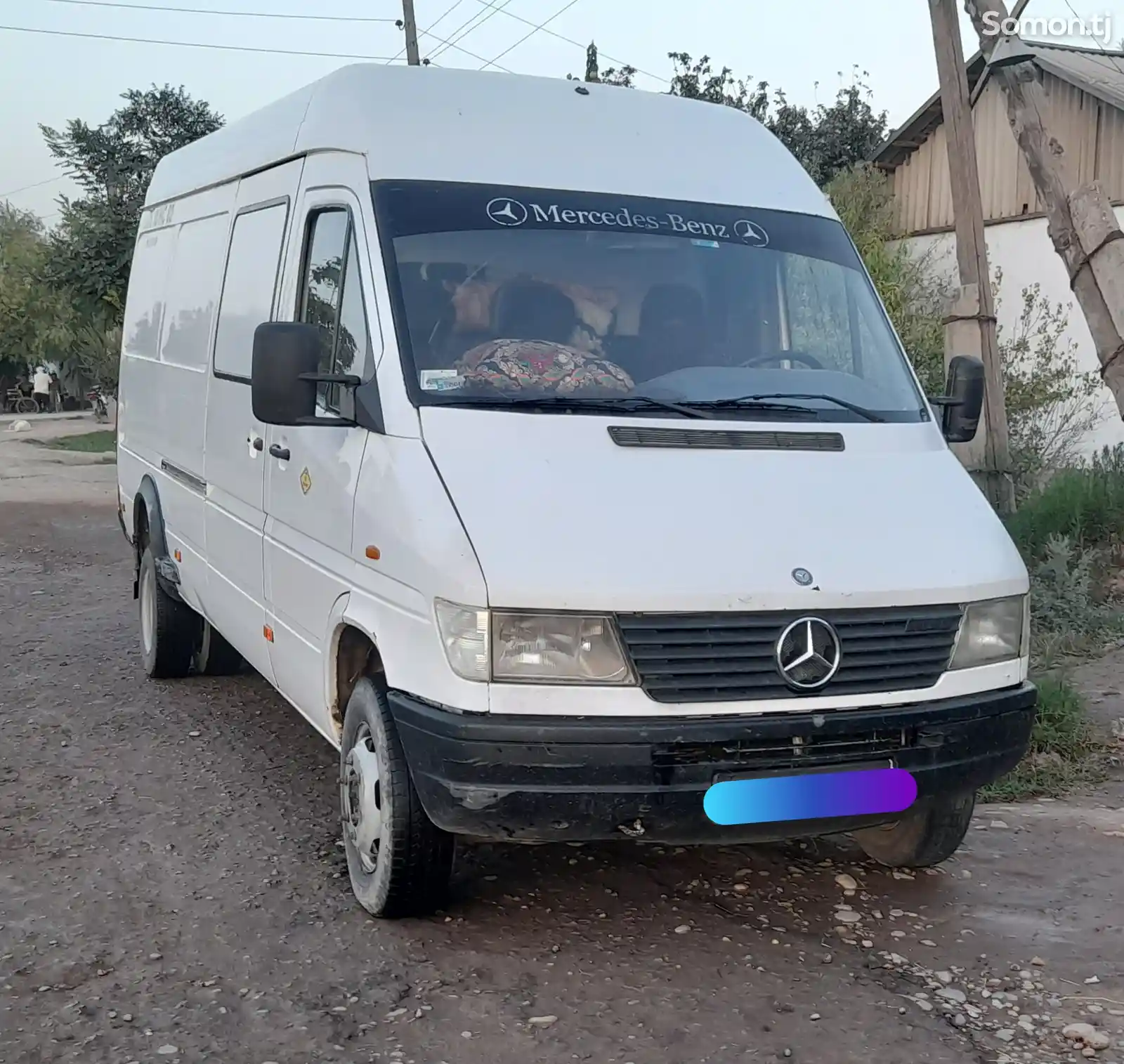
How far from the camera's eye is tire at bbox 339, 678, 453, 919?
13.1 feet

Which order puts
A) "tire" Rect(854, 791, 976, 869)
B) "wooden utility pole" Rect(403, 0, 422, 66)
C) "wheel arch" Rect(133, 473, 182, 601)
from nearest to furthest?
1. "tire" Rect(854, 791, 976, 869)
2. "wheel arch" Rect(133, 473, 182, 601)
3. "wooden utility pole" Rect(403, 0, 422, 66)

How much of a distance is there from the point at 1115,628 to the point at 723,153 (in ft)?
13.8

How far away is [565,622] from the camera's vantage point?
3.59m

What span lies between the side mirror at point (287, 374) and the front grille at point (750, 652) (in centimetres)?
132

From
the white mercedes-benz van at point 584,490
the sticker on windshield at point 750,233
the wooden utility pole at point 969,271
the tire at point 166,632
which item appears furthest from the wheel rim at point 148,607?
the wooden utility pole at point 969,271

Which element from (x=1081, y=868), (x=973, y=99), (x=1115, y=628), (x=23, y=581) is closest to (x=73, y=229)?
(x=23, y=581)

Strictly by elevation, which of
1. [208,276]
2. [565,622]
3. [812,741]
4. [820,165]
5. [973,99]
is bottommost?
[812,741]

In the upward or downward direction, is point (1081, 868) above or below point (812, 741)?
below

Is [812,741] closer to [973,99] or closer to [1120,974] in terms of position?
[1120,974]

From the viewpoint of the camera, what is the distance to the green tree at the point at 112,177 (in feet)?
88.5

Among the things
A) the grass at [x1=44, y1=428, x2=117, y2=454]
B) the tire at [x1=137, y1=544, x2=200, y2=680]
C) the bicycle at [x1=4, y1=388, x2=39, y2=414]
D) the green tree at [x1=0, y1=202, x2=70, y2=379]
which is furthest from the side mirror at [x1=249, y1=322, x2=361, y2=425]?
the bicycle at [x1=4, y1=388, x2=39, y2=414]

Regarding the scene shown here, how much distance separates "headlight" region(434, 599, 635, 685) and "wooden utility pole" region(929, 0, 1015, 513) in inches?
233

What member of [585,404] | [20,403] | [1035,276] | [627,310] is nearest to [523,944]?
[585,404]

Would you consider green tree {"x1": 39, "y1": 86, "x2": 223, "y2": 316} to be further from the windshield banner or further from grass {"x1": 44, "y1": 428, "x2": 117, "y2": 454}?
the windshield banner
